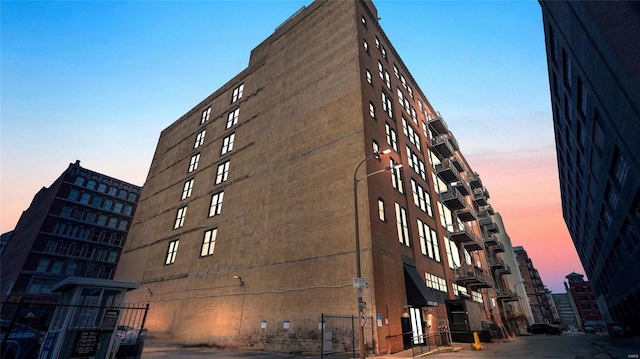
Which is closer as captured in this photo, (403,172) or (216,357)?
(216,357)

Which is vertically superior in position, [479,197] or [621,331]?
[479,197]

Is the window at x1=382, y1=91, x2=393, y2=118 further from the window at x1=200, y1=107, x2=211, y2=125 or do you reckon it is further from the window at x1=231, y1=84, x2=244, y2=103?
the window at x1=200, y1=107, x2=211, y2=125

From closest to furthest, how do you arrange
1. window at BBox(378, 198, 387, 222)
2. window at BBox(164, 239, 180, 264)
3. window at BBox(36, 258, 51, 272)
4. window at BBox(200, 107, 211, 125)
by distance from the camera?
1. window at BBox(378, 198, 387, 222)
2. window at BBox(164, 239, 180, 264)
3. window at BBox(200, 107, 211, 125)
4. window at BBox(36, 258, 51, 272)

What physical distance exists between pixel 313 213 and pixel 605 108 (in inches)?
823

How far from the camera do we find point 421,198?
96.9 feet

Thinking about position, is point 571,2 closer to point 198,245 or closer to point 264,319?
point 264,319

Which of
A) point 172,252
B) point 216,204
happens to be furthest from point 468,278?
point 172,252

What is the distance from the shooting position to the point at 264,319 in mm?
22219

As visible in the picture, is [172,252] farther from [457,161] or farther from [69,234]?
[69,234]

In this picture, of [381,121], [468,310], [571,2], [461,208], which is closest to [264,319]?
[468,310]

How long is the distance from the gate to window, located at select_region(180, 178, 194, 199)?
A: 86.3ft

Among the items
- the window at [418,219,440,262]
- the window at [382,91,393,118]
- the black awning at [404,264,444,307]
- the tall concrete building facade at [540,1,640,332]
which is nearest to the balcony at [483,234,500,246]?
the tall concrete building facade at [540,1,640,332]

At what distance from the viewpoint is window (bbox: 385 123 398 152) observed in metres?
27.5

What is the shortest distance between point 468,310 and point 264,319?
16.6 meters
